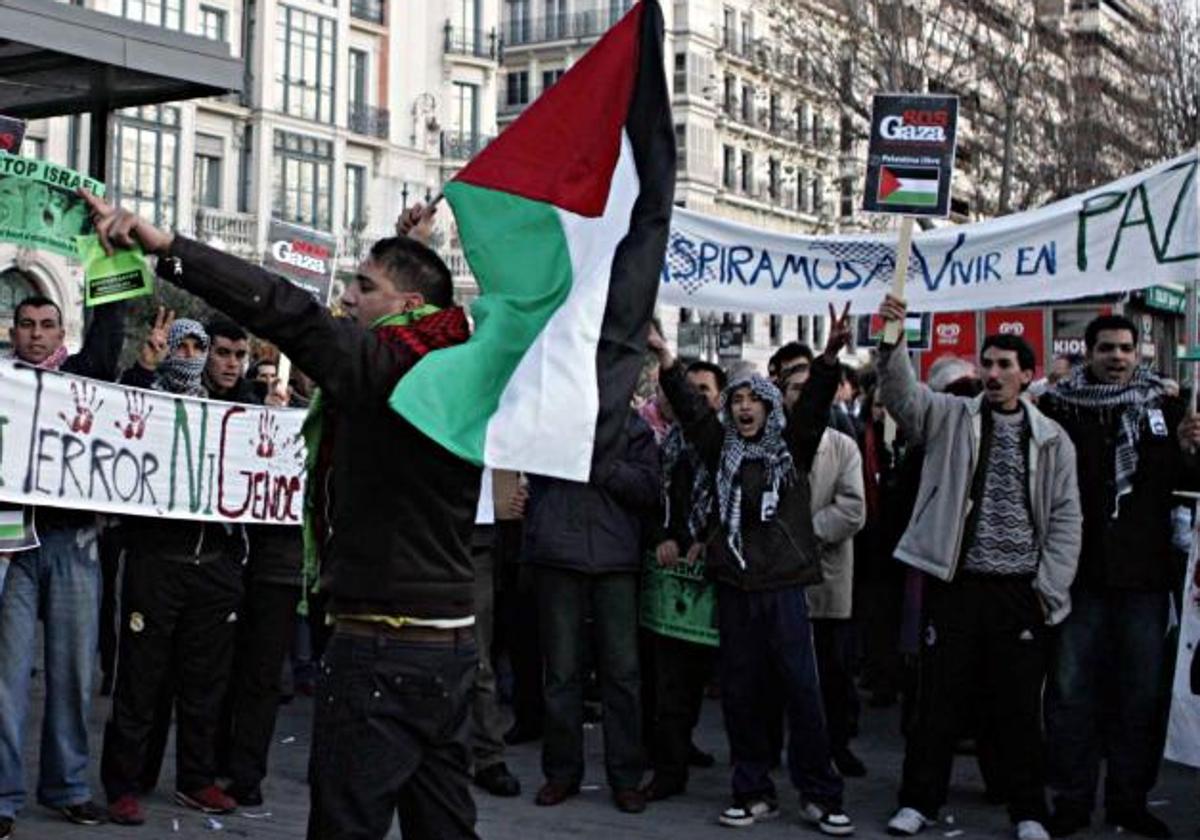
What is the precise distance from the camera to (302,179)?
50.3 meters

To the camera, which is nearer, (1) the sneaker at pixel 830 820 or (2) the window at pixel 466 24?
(1) the sneaker at pixel 830 820

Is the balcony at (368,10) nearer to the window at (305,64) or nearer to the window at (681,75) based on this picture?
the window at (305,64)

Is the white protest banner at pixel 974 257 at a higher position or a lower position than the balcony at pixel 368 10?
lower

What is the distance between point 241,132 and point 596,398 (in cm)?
4629

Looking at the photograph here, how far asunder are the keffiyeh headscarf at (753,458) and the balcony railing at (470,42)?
50817 mm

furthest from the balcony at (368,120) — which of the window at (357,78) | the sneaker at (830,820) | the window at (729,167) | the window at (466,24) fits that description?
the sneaker at (830,820)

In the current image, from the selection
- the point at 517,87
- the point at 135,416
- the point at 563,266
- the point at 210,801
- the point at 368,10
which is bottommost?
the point at 210,801

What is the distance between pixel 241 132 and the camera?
48.7 m

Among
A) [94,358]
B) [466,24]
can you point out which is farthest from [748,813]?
[466,24]

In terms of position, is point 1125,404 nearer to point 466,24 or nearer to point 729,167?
point 466,24

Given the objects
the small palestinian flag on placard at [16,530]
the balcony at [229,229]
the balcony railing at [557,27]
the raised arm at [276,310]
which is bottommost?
the small palestinian flag on placard at [16,530]

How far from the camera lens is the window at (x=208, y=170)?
156 feet

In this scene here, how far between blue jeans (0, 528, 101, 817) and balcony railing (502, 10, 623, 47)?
61953 mm

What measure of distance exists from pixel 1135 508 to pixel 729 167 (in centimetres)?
6236
